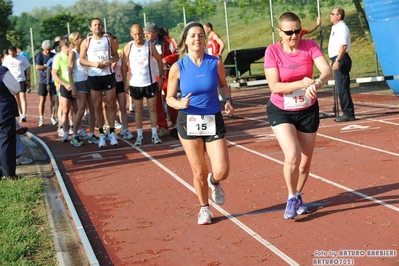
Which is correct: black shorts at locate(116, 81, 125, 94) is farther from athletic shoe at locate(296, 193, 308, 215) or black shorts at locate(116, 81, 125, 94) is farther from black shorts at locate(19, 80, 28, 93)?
athletic shoe at locate(296, 193, 308, 215)

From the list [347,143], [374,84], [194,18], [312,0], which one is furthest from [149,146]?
[194,18]

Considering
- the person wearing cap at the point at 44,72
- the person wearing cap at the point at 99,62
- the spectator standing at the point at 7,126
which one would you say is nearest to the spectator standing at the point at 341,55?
the person wearing cap at the point at 99,62

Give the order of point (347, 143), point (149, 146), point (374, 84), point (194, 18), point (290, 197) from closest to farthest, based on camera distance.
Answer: point (290, 197) < point (347, 143) < point (149, 146) < point (374, 84) < point (194, 18)

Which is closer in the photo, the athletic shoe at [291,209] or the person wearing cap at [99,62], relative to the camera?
the athletic shoe at [291,209]

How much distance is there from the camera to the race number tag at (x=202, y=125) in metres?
7.77

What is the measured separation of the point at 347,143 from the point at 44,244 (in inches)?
254

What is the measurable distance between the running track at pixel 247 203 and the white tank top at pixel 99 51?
150 centimetres

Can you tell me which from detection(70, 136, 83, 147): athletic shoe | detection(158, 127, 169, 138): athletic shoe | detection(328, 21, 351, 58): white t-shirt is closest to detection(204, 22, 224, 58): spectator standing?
detection(158, 127, 169, 138): athletic shoe

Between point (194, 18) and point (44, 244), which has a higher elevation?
point (194, 18)

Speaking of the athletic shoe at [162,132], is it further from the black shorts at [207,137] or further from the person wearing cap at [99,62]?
the black shorts at [207,137]

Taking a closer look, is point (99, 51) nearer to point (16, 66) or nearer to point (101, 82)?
point (101, 82)

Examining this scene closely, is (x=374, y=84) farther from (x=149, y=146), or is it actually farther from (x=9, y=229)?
(x=9, y=229)

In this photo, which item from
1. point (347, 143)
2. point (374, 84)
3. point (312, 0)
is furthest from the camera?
point (312, 0)

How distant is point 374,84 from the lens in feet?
76.6
